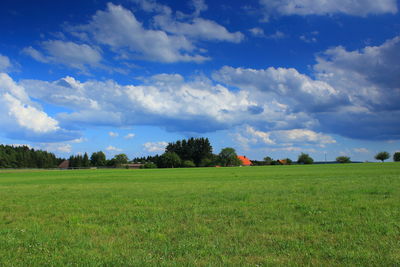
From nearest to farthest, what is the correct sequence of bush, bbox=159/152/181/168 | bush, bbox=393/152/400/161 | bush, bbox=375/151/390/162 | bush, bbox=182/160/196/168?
1. bush, bbox=375/151/390/162
2. bush, bbox=393/152/400/161
3. bush, bbox=159/152/181/168
4. bush, bbox=182/160/196/168

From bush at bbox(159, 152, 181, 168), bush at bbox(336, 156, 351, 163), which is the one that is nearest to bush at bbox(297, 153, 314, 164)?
bush at bbox(336, 156, 351, 163)

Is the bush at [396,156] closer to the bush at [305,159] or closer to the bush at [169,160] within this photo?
the bush at [305,159]

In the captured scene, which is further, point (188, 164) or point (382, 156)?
point (188, 164)

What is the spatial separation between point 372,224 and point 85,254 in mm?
9321

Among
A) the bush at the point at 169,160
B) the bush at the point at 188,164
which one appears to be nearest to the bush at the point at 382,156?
the bush at the point at 188,164

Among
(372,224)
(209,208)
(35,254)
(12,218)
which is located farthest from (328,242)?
(12,218)

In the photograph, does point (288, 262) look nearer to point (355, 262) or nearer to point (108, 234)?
point (355, 262)

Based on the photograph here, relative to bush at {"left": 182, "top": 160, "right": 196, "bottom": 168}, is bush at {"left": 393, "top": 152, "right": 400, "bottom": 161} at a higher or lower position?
higher

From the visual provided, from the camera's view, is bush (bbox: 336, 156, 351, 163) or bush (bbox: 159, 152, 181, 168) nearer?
bush (bbox: 336, 156, 351, 163)

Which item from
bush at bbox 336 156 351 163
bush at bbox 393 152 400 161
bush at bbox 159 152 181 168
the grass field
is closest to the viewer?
the grass field

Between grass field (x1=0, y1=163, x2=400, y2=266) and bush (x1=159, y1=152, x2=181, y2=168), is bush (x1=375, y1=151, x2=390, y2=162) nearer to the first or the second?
bush (x1=159, y1=152, x2=181, y2=168)

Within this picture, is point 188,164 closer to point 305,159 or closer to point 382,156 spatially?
point 305,159

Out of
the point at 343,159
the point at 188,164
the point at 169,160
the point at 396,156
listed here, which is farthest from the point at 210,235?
the point at 396,156

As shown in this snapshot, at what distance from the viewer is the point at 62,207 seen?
1644 centimetres
